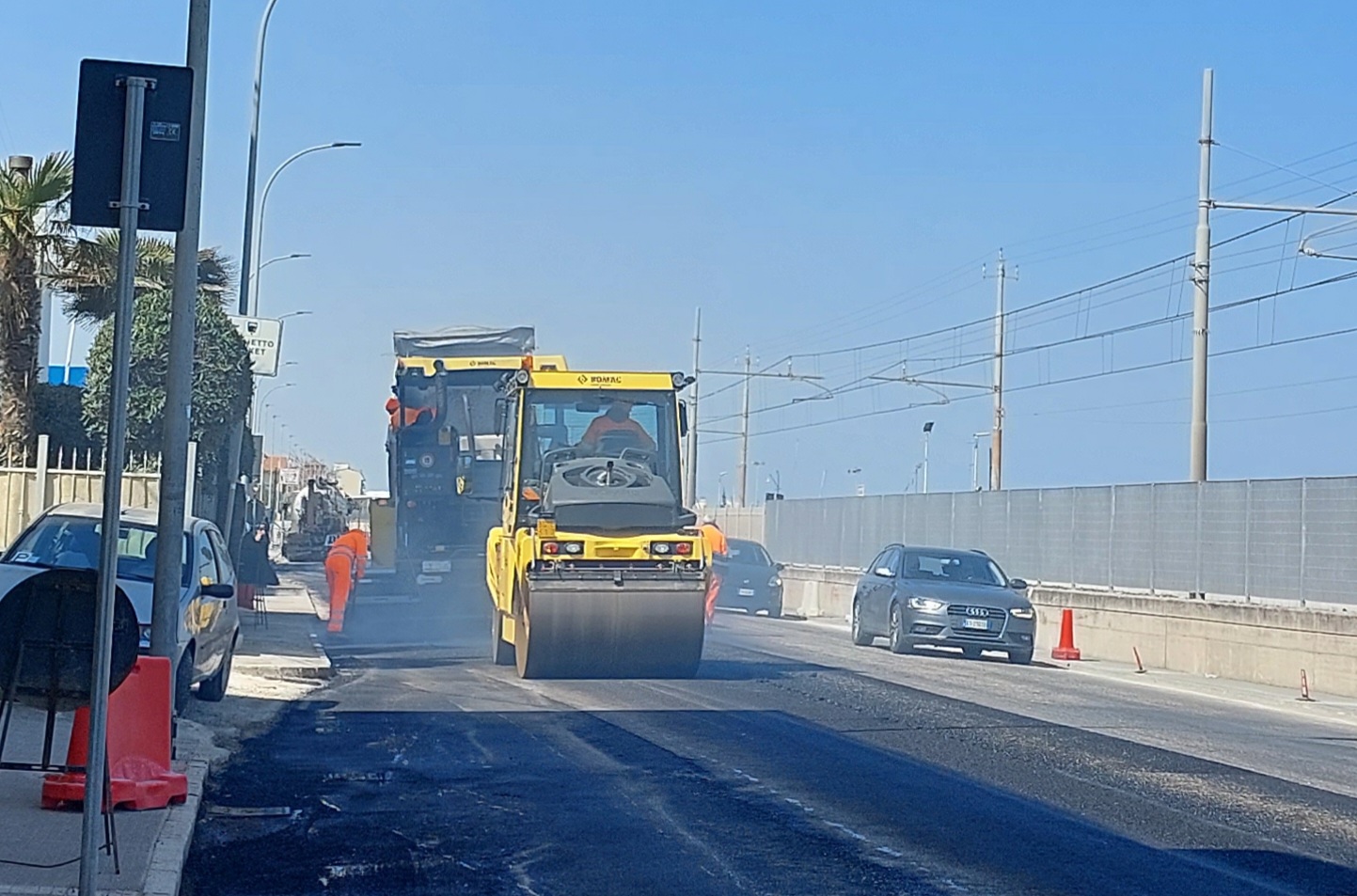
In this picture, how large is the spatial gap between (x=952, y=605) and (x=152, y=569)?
12846mm

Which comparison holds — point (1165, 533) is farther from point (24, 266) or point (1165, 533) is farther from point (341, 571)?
point (24, 266)

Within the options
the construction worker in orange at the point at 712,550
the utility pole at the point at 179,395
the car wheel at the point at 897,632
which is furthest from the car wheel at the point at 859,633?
the utility pole at the point at 179,395

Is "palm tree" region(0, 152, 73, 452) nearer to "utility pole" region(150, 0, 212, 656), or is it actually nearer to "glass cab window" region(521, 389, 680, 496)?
"glass cab window" region(521, 389, 680, 496)

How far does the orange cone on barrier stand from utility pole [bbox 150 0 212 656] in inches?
34.0

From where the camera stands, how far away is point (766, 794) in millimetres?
10750

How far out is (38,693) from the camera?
7.89 metres

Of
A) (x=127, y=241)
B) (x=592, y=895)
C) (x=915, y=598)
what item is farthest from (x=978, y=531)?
(x=127, y=241)

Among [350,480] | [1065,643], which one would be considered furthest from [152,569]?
[350,480]

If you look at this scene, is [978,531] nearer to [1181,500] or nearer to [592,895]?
[1181,500]

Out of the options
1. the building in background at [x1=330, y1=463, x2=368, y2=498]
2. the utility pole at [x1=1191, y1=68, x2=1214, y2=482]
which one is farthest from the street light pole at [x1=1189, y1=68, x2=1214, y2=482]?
the building in background at [x1=330, y1=463, x2=368, y2=498]

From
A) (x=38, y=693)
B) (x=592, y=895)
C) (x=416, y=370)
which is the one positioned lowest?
(x=592, y=895)

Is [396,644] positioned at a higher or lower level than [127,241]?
lower

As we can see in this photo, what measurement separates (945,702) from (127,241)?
39.9 ft

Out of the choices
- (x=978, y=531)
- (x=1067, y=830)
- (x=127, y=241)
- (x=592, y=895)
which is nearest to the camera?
(x=127, y=241)
